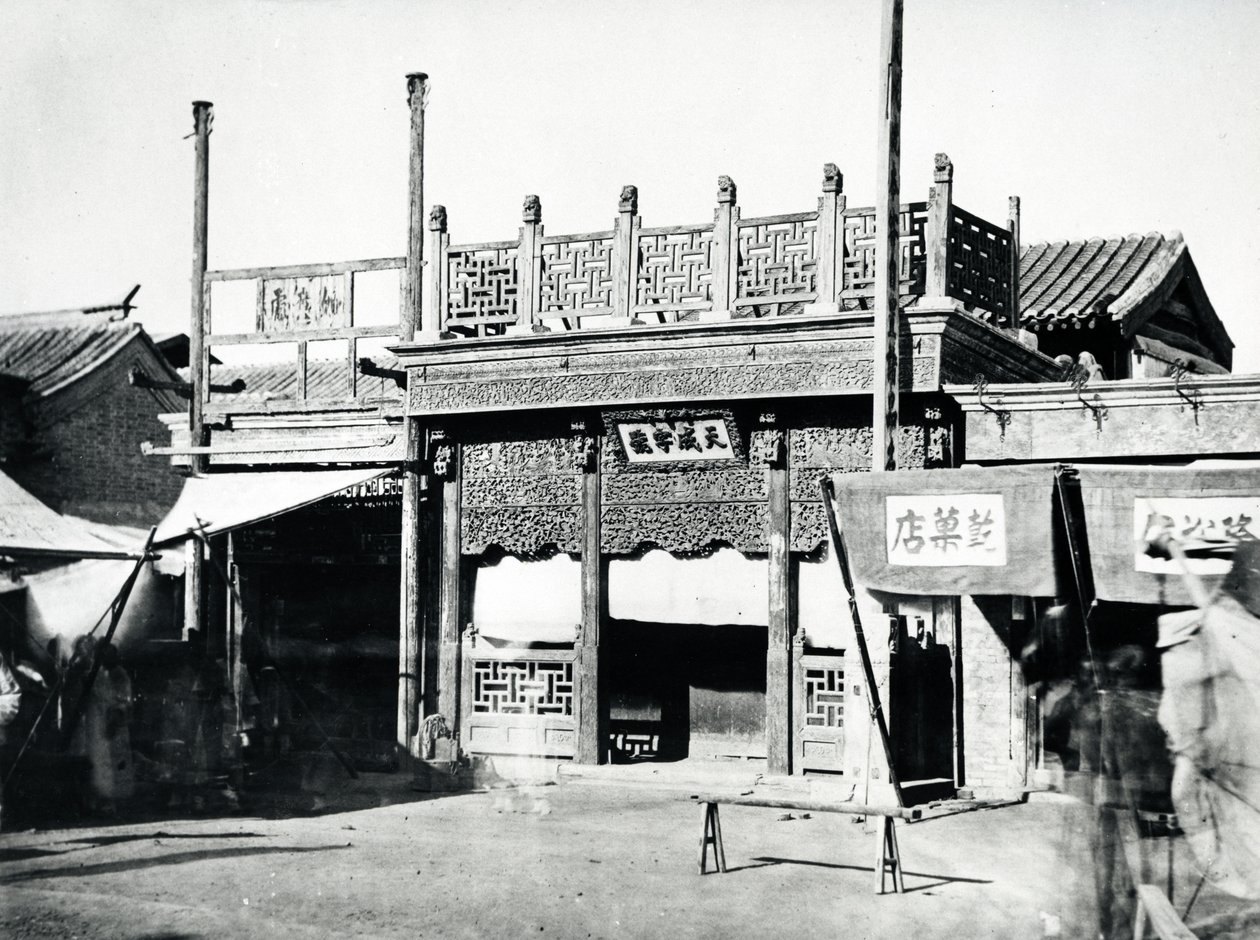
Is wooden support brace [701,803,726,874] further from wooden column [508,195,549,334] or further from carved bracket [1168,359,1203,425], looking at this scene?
wooden column [508,195,549,334]

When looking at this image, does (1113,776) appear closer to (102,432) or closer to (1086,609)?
(1086,609)

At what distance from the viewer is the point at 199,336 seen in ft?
51.5

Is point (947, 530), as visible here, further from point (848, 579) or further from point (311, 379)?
point (311, 379)

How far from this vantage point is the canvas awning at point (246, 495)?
44.1 feet

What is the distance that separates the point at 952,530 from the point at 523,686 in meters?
5.86

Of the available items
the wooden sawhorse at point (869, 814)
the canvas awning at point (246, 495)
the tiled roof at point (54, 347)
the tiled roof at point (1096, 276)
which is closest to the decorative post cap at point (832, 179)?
the tiled roof at point (1096, 276)

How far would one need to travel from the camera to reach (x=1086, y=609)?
9648 millimetres

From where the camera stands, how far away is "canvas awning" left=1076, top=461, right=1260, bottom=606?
852cm

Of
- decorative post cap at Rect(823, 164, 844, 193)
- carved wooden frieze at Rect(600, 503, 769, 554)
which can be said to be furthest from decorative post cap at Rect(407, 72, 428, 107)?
carved wooden frieze at Rect(600, 503, 769, 554)

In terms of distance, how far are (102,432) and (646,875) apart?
60.6ft

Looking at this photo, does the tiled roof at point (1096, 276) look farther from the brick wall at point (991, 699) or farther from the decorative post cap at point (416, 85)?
the decorative post cap at point (416, 85)

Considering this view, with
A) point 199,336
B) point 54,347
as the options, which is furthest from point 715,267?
point 54,347

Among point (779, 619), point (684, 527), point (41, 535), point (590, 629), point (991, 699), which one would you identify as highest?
point (684, 527)

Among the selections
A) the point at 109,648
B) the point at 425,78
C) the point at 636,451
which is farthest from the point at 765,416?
the point at 109,648
